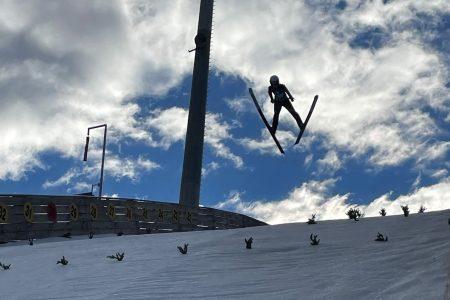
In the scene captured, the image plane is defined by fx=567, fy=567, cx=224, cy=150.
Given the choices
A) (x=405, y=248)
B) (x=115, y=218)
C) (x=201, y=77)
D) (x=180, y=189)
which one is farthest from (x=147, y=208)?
(x=405, y=248)

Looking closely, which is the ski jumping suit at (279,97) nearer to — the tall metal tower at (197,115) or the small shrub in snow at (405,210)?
the small shrub in snow at (405,210)

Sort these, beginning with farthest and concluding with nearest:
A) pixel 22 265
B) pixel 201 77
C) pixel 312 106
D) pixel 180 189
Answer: pixel 201 77 → pixel 180 189 → pixel 312 106 → pixel 22 265

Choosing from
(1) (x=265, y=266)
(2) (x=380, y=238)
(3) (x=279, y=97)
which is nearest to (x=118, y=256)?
(1) (x=265, y=266)

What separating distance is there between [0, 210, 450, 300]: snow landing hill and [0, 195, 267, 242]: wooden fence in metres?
9.32

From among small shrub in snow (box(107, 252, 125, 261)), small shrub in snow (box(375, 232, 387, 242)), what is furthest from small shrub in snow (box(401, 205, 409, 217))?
small shrub in snow (box(107, 252, 125, 261))

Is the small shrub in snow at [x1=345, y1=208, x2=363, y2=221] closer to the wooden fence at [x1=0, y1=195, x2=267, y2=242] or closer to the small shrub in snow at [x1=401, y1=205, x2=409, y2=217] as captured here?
the small shrub in snow at [x1=401, y1=205, x2=409, y2=217]

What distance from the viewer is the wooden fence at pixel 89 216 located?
76.2 feet

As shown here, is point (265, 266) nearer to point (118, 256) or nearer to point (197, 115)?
point (118, 256)

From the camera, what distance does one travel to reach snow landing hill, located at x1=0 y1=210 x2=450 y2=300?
770cm

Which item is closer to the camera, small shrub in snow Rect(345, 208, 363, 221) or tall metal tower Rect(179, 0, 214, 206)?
small shrub in snow Rect(345, 208, 363, 221)

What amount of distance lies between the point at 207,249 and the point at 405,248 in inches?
163

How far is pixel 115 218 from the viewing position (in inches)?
1052

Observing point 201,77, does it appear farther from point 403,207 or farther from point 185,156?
point 403,207

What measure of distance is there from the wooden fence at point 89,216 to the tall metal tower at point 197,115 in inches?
84.1
